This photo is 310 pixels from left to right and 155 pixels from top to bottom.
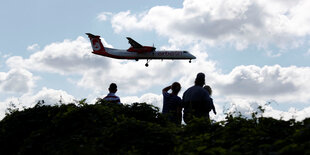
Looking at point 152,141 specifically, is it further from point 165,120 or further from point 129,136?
point 165,120

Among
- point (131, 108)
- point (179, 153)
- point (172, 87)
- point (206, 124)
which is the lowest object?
point (179, 153)

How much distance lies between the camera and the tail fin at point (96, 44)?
63375 millimetres

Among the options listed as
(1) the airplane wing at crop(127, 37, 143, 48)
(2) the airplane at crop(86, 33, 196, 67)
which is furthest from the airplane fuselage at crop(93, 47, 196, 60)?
(1) the airplane wing at crop(127, 37, 143, 48)

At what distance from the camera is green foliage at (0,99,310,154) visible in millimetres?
4685

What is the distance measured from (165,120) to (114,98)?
3.06m

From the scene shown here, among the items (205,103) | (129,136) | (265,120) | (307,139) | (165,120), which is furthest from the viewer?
(205,103)

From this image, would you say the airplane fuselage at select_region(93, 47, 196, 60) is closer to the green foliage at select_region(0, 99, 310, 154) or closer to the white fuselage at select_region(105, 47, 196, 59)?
the white fuselage at select_region(105, 47, 196, 59)

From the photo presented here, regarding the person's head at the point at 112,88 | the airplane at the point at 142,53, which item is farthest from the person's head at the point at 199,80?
the airplane at the point at 142,53

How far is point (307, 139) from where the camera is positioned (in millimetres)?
4453

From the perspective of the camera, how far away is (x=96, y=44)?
6506cm

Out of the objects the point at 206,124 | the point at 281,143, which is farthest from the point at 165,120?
the point at 281,143

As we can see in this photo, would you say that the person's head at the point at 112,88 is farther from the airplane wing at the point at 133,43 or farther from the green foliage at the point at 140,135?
the airplane wing at the point at 133,43

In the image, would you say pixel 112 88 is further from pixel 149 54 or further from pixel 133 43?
pixel 149 54

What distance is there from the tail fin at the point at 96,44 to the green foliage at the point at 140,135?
5623cm
